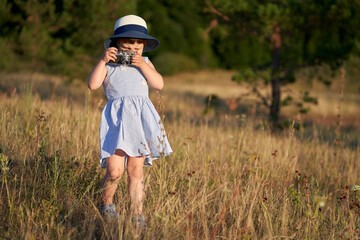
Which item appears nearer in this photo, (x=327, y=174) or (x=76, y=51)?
(x=327, y=174)

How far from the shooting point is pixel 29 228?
2.33 m

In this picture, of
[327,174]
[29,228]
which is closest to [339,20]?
[327,174]

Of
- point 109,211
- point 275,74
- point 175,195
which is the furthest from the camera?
point 275,74

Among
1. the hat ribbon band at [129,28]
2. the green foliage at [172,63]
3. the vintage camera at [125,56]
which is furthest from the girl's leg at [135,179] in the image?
the green foliage at [172,63]

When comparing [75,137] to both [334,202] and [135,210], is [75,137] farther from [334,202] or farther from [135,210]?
[334,202]

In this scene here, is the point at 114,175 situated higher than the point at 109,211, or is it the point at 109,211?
the point at 114,175

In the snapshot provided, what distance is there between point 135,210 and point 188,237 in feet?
1.31

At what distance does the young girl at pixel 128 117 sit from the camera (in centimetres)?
269

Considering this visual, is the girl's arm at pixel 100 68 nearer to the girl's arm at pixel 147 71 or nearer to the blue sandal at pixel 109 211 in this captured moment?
the girl's arm at pixel 147 71

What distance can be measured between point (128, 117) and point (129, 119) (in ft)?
0.05

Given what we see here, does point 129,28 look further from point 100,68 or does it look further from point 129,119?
point 129,119

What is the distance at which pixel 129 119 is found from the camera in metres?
2.71

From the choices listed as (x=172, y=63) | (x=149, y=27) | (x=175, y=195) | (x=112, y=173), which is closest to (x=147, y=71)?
(x=112, y=173)

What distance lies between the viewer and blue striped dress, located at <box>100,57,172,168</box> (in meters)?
2.68
